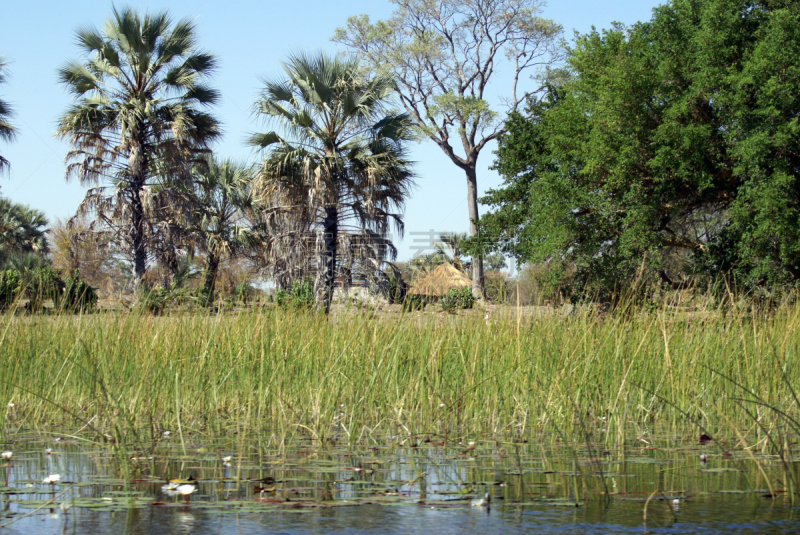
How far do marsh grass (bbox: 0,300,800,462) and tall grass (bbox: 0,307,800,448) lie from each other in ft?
0.06

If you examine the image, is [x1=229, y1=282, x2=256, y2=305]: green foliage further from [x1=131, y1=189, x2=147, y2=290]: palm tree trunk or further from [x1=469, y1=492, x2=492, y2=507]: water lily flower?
[x1=131, y1=189, x2=147, y2=290]: palm tree trunk

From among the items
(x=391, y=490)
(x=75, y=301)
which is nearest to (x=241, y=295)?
(x=391, y=490)

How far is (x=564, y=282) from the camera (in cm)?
1927

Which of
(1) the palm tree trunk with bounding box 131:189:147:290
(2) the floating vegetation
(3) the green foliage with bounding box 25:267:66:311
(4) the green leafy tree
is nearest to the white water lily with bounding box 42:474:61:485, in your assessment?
(2) the floating vegetation

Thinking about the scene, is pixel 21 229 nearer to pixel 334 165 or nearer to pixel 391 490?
pixel 334 165

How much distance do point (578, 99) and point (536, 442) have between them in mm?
15562

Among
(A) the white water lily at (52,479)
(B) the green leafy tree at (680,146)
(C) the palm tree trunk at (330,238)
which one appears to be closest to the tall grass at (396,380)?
(A) the white water lily at (52,479)

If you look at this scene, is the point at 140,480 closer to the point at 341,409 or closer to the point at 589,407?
the point at 341,409

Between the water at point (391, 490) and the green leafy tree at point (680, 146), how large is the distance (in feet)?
37.8

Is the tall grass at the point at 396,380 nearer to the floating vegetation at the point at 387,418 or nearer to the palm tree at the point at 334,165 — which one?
the floating vegetation at the point at 387,418

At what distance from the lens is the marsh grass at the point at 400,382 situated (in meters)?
4.14

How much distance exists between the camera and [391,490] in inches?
112

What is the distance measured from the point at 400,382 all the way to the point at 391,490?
2.27m

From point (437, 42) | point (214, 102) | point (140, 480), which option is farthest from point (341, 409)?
point (437, 42)
